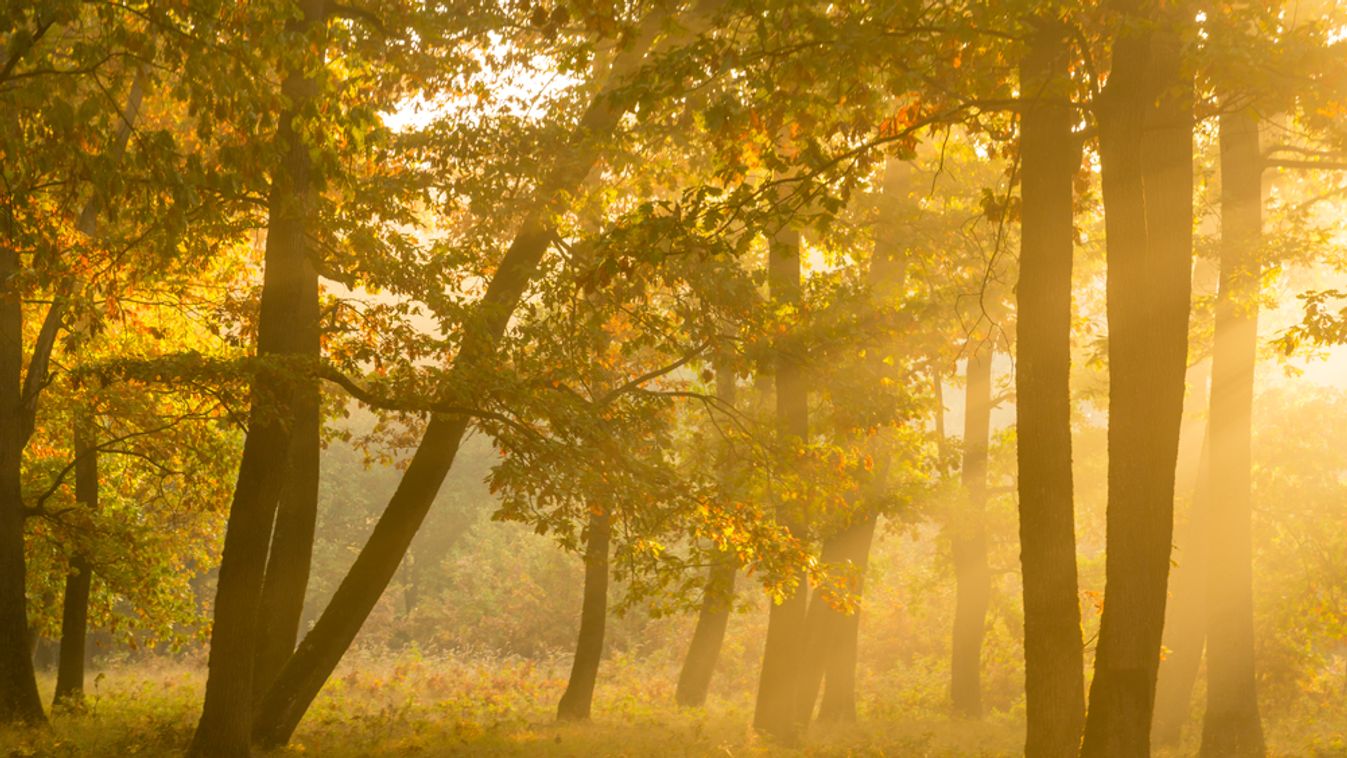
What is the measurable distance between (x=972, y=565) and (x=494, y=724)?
14748mm

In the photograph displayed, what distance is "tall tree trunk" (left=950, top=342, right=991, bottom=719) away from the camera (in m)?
28.6

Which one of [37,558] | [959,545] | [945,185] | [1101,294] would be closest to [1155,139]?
[945,185]

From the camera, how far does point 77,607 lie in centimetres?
1939

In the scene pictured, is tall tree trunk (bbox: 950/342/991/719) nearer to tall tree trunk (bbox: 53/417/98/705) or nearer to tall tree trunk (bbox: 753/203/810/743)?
tall tree trunk (bbox: 753/203/810/743)

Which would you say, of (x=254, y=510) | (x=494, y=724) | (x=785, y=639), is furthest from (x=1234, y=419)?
(x=254, y=510)

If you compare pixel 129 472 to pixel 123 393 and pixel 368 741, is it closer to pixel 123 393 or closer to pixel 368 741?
pixel 123 393

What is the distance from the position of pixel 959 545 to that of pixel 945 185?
10917 mm

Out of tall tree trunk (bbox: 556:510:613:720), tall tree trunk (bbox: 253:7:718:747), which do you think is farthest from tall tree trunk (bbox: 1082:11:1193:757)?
tall tree trunk (bbox: 556:510:613:720)

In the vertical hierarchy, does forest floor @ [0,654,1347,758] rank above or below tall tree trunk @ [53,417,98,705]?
below

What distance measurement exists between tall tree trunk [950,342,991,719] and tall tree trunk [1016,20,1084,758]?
19.2 metres

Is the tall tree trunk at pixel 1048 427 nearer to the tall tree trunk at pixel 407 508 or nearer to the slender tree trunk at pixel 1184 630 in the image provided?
the tall tree trunk at pixel 407 508

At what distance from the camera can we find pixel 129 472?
21734 mm

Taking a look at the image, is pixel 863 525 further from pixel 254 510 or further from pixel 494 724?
pixel 254 510

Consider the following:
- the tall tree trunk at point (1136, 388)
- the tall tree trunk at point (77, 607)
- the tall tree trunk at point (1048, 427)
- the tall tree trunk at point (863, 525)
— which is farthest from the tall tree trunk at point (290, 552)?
the tall tree trunk at point (1136, 388)
